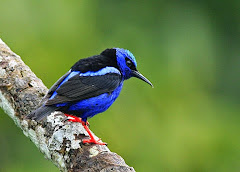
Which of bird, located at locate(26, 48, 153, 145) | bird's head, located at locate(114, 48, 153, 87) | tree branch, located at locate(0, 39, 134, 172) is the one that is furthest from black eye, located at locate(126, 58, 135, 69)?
tree branch, located at locate(0, 39, 134, 172)

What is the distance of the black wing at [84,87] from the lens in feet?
15.3

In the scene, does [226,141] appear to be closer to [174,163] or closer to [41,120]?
[174,163]

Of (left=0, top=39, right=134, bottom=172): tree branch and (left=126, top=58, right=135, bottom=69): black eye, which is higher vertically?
(left=126, top=58, right=135, bottom=69): black eye

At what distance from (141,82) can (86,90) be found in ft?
8.98

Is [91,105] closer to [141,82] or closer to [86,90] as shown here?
[86,90]

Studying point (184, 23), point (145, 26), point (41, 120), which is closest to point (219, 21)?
point (184, 23)

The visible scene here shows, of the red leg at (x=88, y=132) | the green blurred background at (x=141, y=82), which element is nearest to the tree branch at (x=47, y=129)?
the red leg at (x=88, y=132)

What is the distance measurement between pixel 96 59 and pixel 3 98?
94 cm

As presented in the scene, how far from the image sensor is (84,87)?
15.9 feet

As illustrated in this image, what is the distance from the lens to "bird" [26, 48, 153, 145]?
4.65 metres

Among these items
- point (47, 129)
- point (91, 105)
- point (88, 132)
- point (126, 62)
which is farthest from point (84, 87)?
point (126, 62)

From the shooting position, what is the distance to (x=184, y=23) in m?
9.67

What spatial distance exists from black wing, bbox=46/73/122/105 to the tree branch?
199 millimetres

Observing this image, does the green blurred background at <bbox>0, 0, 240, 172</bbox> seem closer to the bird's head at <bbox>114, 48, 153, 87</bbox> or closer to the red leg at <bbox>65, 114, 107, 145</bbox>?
the bird's head at <bbox>114, 48, 153, 87</bbox>
